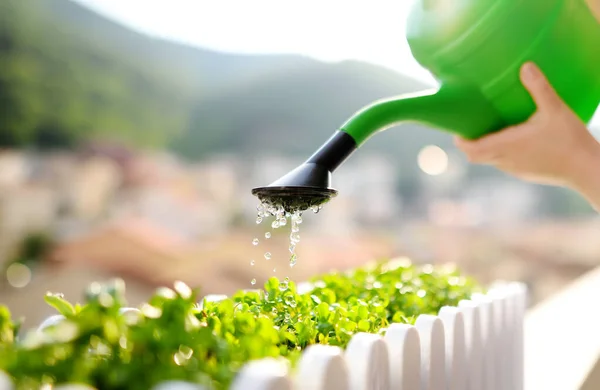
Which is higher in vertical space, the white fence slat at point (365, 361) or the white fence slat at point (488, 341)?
the white fence slat at point (488, 341)

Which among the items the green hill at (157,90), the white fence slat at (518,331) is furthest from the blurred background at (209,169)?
the white fence slat at (518,331)

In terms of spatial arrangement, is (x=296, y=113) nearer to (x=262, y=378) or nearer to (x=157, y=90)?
(x=157, y=90)

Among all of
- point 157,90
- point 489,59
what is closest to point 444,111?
point 489,59

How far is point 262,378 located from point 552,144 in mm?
816

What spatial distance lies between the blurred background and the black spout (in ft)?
26.3

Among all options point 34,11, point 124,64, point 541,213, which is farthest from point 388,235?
point 34,11

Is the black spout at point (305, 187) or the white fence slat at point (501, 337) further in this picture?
the white fence slat at point (501, 337)

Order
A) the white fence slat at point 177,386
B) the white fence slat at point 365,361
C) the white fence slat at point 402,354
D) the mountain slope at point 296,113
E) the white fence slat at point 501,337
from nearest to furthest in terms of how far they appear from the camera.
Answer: the white fence slat at point 177,386
the white fence slat at point 365,361
the white fence slat at point 402,354
the white fence slat at point 501,337
the mountain slope at point 296,113

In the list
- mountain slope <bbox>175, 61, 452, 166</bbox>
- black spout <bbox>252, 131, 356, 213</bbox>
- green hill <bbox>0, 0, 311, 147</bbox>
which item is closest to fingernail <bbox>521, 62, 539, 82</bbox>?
black spout <bbox>252, 131, 356, 213</bbox>

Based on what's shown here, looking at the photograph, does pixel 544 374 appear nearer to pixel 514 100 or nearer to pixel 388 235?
pixel 514 100

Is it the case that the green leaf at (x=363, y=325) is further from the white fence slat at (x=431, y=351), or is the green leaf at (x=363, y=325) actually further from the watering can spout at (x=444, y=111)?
the watering can spout at (x=444, y=111)

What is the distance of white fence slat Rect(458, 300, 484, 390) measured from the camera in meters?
0.92

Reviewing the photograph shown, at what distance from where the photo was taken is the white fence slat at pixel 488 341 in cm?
102

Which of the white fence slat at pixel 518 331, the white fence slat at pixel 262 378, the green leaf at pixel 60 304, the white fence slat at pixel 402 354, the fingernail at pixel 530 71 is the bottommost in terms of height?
the white fence slat at pixel 262 378
